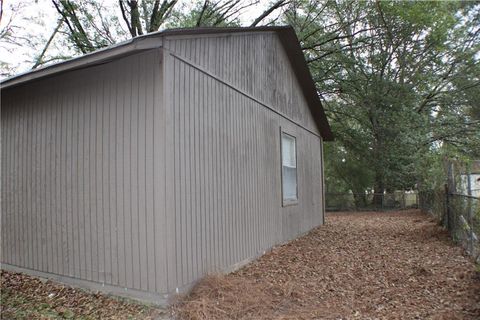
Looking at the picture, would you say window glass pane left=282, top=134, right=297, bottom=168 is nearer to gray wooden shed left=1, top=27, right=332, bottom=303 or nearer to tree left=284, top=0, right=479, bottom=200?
gray wooden shed left=1, top=27, right=332, bottom=303

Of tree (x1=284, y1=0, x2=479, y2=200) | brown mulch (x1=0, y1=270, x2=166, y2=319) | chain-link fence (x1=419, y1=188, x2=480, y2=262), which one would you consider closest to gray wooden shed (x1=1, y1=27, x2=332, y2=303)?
brown mulch (x1=0, y1=270, x2=166, y2=319)

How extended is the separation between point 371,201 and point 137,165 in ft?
63.8

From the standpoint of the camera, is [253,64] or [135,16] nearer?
[253,64]

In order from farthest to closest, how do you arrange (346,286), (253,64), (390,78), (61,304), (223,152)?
(390,78) < (253,64) < (223,152) < (346,286) < (61,304)

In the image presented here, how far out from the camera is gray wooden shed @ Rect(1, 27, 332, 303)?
4.27m

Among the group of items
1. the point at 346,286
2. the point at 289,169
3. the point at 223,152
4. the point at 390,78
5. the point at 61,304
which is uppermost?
the point at 390,78

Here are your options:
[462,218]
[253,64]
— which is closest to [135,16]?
[253,64]

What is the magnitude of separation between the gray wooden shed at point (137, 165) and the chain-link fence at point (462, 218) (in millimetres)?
3709

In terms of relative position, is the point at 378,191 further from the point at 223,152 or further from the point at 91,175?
the point at 91,175

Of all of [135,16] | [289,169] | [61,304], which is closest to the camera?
[61,304]

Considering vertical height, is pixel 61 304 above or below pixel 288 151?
below

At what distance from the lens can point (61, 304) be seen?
4.30 m

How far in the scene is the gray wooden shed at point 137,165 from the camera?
14.0 ft

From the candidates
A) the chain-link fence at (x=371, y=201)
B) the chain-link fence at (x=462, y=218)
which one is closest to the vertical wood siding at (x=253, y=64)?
the chain-link fence at (x=462, y=218)
